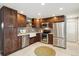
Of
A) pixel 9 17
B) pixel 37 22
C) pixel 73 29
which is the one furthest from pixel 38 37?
pixel 9 17

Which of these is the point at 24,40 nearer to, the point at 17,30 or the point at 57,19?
the point at 17,30

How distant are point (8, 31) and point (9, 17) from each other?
27.3 inches

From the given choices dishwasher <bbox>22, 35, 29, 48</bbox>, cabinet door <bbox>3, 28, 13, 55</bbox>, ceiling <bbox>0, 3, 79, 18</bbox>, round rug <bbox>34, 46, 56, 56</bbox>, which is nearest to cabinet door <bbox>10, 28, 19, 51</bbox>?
cabinet door <bbox>3, 28, 13, 55</bbox>

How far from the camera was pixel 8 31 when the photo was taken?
3.99m

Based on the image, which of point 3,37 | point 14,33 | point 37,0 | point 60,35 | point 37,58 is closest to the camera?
point 37,58

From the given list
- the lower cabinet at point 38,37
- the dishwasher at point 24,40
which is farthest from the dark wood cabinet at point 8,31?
the lower cabinet at point 38,37

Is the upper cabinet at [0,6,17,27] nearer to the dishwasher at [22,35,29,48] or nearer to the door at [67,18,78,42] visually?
the dishwasher at [22,35,29,48]

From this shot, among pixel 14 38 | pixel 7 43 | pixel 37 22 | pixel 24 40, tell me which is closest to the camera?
pixel 7 43

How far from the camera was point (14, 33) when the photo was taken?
4.40 meters

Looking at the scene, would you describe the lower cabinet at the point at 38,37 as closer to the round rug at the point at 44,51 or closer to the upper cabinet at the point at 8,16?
the upper cabinet at the point at 8,16

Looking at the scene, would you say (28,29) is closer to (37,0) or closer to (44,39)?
(44,39)

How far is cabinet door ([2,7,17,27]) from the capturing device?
3.85m

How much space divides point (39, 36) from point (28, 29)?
1.14 m

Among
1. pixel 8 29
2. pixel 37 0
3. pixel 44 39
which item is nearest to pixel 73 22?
pixel 44 39
